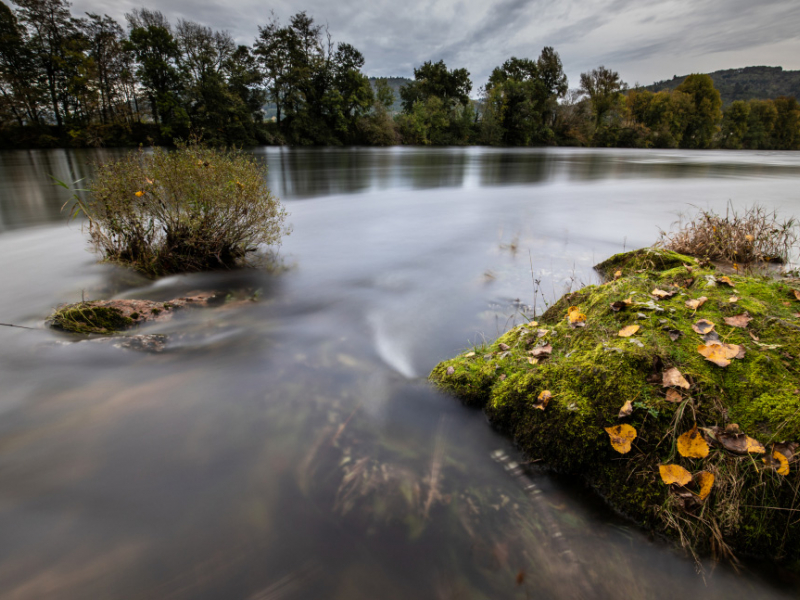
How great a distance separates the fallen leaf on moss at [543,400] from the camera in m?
2.72

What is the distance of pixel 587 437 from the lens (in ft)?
8.09

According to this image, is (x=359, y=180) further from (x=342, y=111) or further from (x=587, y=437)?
(x=342, y=111)

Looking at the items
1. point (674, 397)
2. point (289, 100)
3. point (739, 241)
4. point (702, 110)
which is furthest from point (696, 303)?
point (702, 110)

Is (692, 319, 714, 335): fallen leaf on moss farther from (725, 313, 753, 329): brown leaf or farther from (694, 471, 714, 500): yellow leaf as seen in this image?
(694, 471, 714, 500): yellow leaf

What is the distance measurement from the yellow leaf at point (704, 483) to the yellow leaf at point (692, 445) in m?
0.10

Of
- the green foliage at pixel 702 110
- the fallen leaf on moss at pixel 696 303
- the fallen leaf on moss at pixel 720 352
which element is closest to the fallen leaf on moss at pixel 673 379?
the fallen leaf on moss at pixel 720 352

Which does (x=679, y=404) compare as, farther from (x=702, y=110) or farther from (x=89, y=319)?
(x=702, y=110)

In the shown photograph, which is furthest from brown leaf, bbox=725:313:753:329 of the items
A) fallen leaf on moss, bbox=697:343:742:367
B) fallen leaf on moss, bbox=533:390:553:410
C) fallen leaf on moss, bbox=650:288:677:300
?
fallen leaf on moss, bbox=533:390:553:410

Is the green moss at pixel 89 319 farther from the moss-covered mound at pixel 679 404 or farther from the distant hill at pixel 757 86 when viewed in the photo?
the distant hill at pixel 757 86

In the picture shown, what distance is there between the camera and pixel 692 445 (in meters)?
2.16

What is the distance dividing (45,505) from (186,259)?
4684 millimetres

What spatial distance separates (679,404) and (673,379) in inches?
6.2

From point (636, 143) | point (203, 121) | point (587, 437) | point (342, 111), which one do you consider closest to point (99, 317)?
point (587, 437)

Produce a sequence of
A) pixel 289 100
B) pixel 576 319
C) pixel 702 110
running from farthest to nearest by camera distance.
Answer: pixel 702 110 → pixel 289 100 → pixel 576 319
